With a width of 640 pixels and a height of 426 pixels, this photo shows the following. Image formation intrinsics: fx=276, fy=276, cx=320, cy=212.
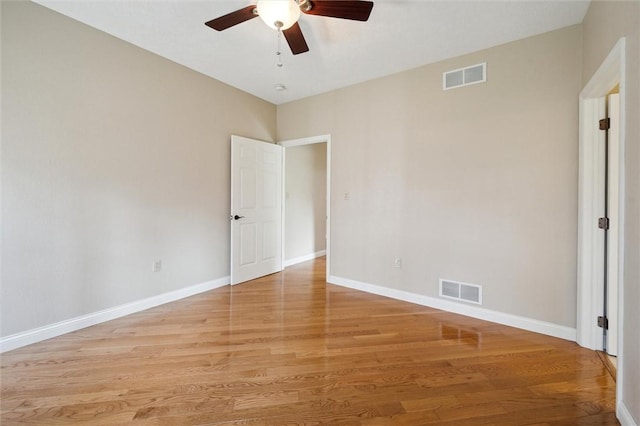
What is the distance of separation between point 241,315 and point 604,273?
3219 millimetres

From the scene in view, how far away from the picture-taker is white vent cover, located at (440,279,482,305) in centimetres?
287

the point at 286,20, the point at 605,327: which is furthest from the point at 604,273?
the point at 286,20

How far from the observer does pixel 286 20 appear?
1.87m

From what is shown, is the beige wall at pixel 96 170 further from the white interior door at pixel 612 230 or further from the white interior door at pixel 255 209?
the white interior door at pixel 612 230

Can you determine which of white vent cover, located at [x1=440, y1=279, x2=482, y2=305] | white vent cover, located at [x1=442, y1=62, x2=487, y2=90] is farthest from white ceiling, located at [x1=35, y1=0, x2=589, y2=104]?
white vent cover, located at [x1=440, y1=279, x2=482, y2=305]

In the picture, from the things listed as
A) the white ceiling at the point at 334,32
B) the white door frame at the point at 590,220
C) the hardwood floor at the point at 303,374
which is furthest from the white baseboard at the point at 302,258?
the white door frame at the point at 590,220

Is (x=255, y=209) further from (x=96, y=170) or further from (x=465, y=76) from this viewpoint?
(x=465, y=76)

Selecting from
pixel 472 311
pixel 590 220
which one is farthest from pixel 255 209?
pixel 590 220

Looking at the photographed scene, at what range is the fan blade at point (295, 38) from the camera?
2050 mm

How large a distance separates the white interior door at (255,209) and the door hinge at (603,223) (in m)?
3.77

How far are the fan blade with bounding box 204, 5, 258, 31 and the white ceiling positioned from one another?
1.01 ft

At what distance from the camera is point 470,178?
9.51 ft

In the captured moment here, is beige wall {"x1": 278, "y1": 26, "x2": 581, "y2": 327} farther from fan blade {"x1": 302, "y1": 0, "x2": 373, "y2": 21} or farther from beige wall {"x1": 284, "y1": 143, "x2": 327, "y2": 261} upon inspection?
fan blade {"x1": 302, "y1": 0, "x2": 373, "y2": 21}

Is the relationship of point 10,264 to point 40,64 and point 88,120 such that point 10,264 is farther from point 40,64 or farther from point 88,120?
point 40,64
